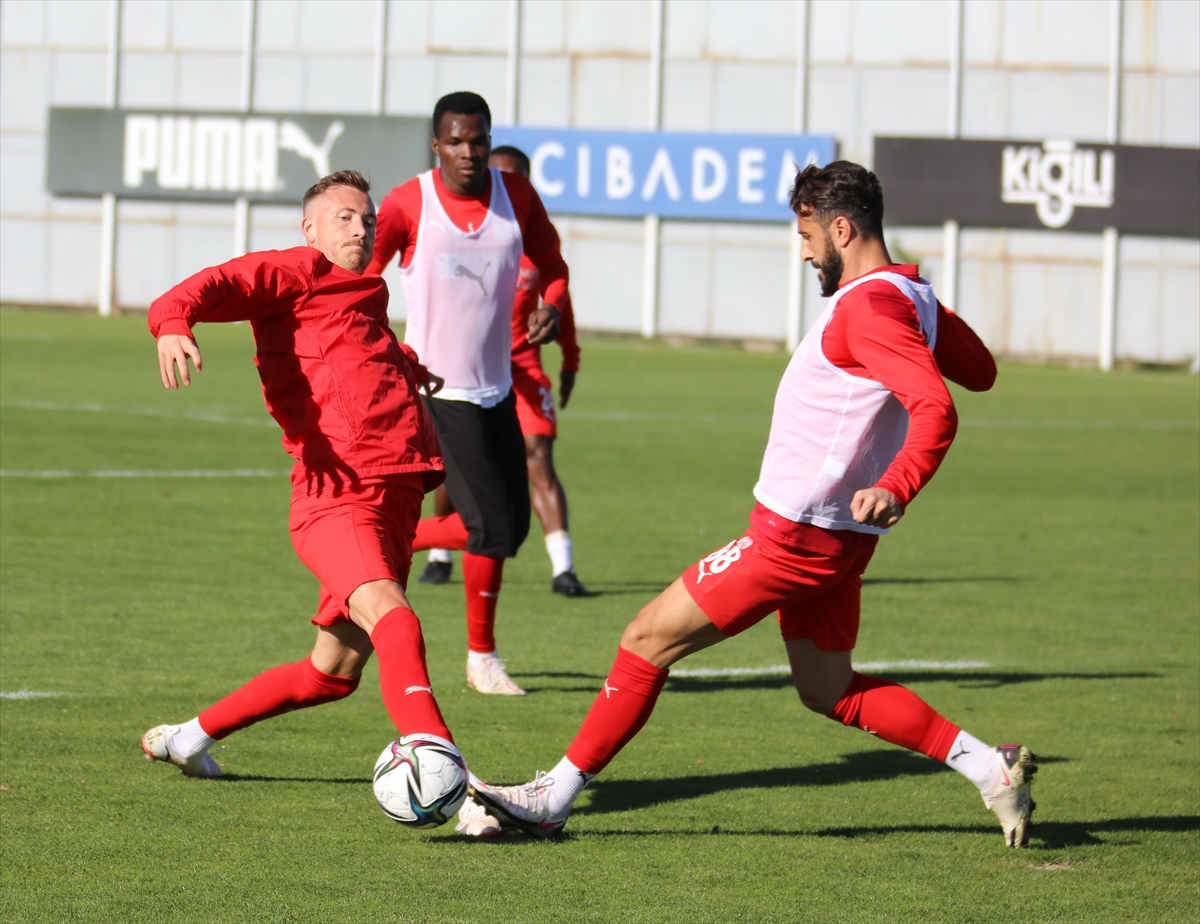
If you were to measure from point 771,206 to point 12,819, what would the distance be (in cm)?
2855

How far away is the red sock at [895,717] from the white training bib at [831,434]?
22.3 inches

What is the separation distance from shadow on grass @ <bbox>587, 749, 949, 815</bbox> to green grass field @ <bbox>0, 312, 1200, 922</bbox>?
20mm

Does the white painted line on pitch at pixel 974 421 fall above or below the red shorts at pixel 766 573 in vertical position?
above

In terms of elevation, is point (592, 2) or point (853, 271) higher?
point (592, 2)

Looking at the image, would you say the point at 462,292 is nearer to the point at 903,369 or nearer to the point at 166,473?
the point at 903,369

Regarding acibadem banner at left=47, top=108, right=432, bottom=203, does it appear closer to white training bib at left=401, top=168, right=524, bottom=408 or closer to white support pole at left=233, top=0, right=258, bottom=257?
white support pole at left=233, top=0, right=258, bottom=257

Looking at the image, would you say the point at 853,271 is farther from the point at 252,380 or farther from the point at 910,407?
the point at 252,380

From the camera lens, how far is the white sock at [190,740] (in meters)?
5.15

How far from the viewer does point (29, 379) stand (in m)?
20.6

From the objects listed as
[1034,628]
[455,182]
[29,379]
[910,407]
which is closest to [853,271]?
[910,407]

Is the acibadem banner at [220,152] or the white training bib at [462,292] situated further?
the acibadem banner at [220,152]

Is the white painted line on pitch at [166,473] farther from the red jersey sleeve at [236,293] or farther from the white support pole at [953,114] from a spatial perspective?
the white support pole at [953,114]

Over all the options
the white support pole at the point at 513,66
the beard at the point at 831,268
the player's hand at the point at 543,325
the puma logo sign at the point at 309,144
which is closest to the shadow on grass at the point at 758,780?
the beard at the point at 831,268

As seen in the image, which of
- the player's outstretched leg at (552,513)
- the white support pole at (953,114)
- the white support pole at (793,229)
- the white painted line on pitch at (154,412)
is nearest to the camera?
the player's outstretched leg at (552,513)
